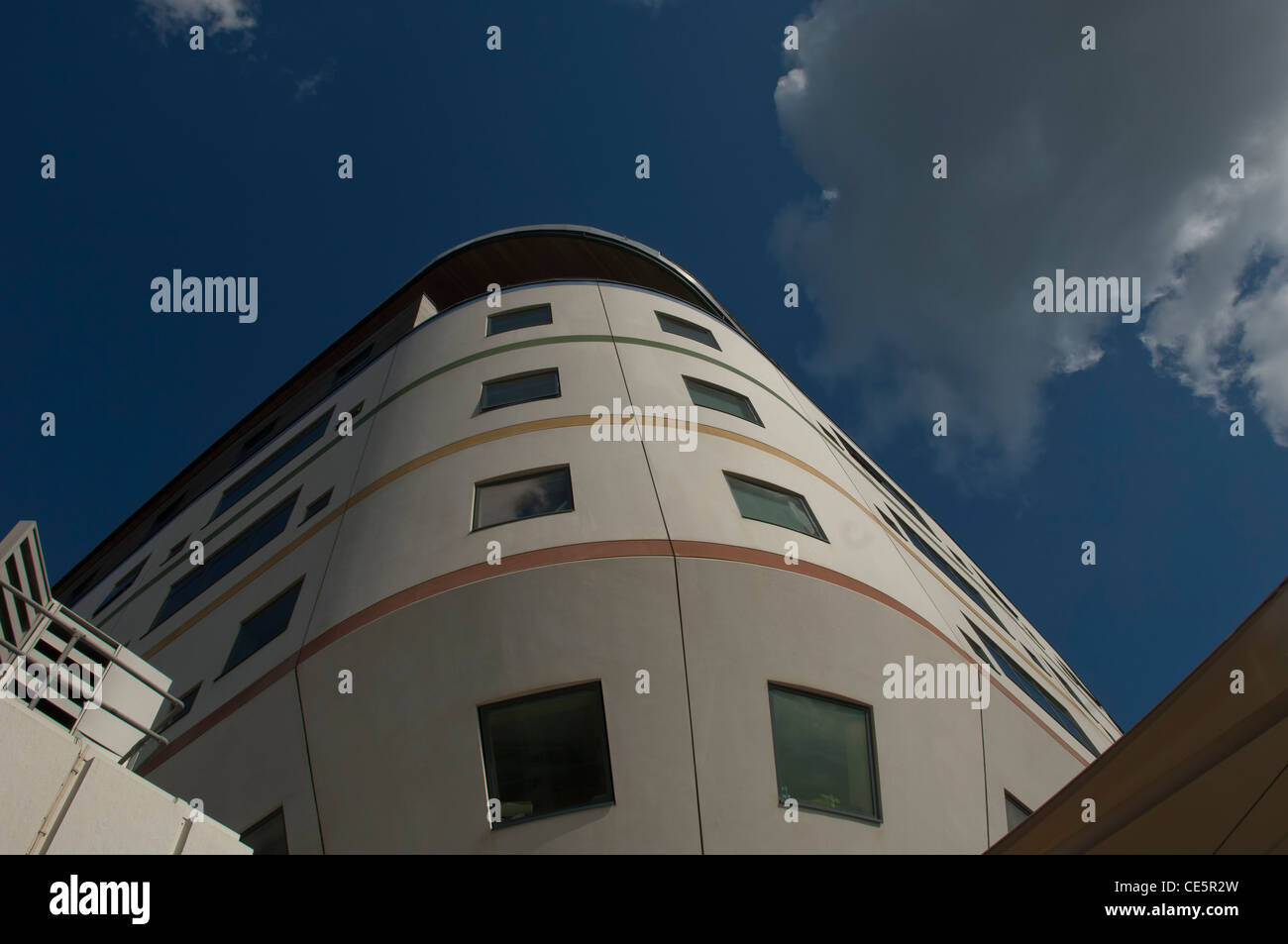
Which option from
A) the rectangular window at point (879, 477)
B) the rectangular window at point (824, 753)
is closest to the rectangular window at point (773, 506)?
the rectangular window at point (824, 753)

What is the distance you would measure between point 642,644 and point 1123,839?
5365 millimetres

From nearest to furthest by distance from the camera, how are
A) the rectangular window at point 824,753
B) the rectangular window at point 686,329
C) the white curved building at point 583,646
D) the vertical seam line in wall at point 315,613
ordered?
the white curved building at point 583,646 < the rectangular window at point 824,753 < the vertical seam line in wall at point 315,613 < the rectangular window at point 686,329

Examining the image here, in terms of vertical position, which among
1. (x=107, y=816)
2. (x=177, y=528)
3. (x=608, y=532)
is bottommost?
(x=107, y=816)

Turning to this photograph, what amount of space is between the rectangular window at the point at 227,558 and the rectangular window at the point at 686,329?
7.57 meters

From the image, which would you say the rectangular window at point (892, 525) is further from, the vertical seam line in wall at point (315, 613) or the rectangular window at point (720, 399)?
the vertical seam line in wall at point (315, 613)

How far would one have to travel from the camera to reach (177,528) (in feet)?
72.4

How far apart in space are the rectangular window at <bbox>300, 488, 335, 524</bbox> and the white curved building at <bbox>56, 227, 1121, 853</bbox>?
12cm

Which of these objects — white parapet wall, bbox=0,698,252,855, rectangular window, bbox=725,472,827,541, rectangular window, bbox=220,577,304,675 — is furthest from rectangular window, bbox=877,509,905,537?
white parapet wall, bbox=0,698,252,855

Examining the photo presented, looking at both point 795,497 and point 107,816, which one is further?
point 795,497

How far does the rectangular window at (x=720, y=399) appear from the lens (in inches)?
622

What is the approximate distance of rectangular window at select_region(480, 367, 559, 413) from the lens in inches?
598
